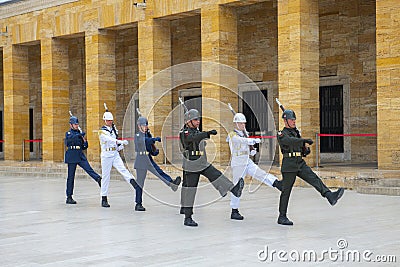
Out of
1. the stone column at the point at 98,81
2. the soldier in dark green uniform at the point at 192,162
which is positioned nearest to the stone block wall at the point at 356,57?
the stone column at the point at 98,81

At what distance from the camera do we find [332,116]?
19.8 m

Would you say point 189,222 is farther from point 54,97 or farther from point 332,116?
point 54,97

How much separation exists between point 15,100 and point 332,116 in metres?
11.9

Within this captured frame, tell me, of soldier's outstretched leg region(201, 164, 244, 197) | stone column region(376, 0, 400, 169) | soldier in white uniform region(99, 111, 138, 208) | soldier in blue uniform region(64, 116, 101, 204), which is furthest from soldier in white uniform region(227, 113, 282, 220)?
stone column region(376, 0, 400, 169)

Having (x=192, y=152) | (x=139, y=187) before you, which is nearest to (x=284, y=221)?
(x=192, y=152)

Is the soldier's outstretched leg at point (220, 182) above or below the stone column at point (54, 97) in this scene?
below

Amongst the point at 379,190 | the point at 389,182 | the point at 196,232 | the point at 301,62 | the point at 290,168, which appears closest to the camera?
the point at 196,232

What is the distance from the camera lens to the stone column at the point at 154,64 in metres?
20.0

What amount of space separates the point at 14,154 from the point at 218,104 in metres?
10.0

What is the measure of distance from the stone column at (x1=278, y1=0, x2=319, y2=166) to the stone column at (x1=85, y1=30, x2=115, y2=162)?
698 centimetres

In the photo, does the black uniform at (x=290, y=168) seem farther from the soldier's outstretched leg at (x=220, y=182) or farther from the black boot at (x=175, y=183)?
the black boot at (x=175, y=183)

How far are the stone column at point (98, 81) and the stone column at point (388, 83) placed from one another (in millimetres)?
9548

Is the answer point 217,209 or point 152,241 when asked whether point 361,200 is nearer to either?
point 217,209

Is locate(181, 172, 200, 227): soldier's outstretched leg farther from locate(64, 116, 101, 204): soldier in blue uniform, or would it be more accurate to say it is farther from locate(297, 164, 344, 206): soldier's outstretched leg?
locate(64, 116, 101, 204): soldier in blue uniform
